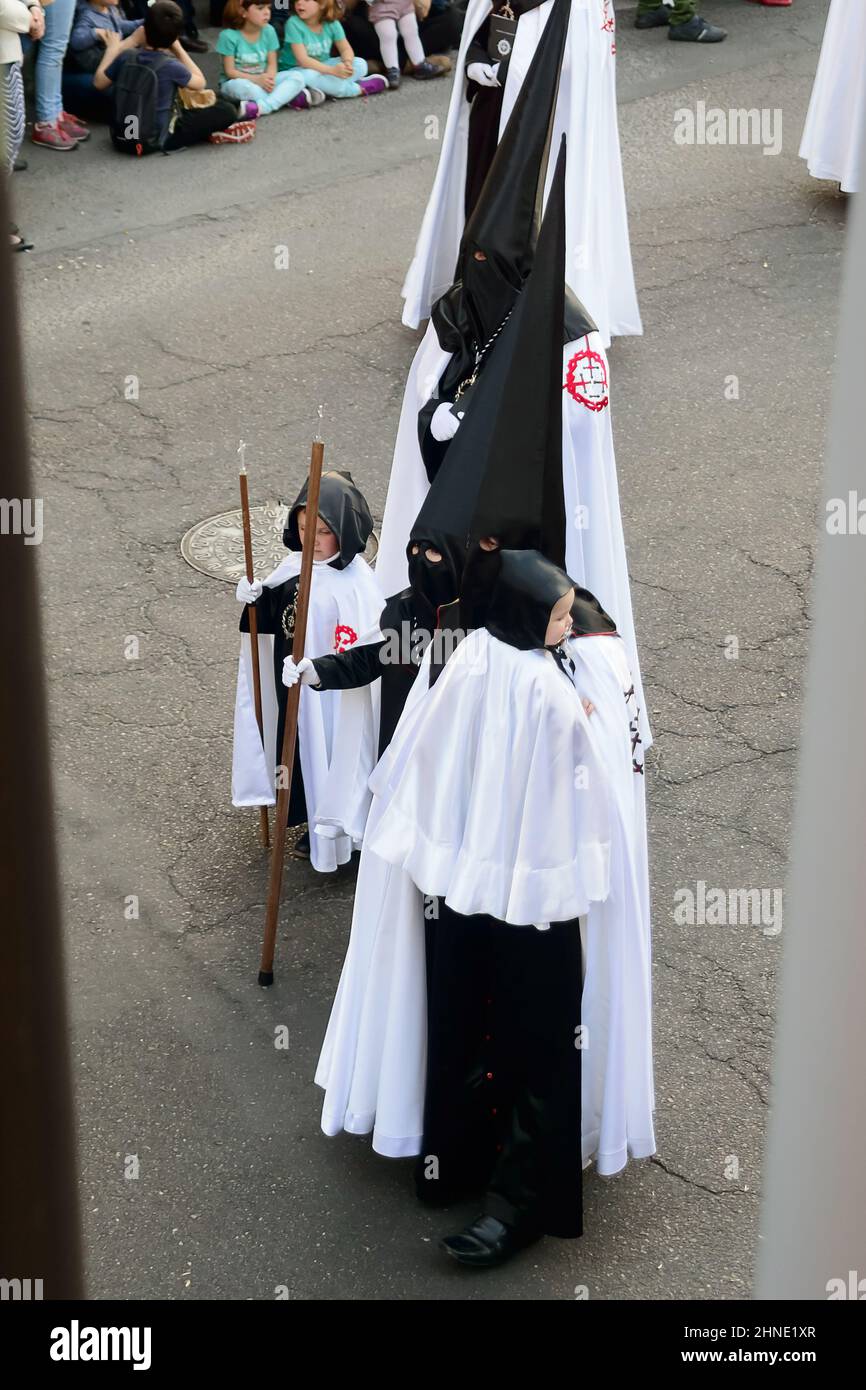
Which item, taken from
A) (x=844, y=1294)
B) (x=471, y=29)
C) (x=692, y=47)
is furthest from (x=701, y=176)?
(x=844, y=1294)

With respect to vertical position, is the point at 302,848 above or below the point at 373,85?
below

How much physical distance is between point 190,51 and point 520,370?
30.2ft

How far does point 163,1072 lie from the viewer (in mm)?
4668

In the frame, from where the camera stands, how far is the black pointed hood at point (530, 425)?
3.71 m

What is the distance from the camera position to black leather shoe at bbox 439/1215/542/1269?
4.04m

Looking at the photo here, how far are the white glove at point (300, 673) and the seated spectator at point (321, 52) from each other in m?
7.95

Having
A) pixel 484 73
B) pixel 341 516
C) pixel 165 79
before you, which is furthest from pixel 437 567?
pixel 165 79

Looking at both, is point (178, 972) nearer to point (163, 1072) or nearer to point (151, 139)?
point (163, 1072)

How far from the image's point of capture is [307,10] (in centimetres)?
1122

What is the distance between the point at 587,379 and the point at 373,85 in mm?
7633

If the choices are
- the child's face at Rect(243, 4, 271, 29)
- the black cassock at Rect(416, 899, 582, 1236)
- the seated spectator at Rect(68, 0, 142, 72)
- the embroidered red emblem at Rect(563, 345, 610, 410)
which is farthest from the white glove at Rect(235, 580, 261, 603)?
the child's face at Rect(243, 4, 271, 29)

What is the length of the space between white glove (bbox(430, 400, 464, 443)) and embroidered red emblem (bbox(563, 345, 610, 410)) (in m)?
0.33

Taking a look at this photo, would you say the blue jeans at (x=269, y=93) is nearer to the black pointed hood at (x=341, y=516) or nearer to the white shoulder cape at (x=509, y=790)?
the black pointed hood at (x=341, y=516)

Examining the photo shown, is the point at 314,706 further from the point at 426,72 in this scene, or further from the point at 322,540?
the point at 426,72
